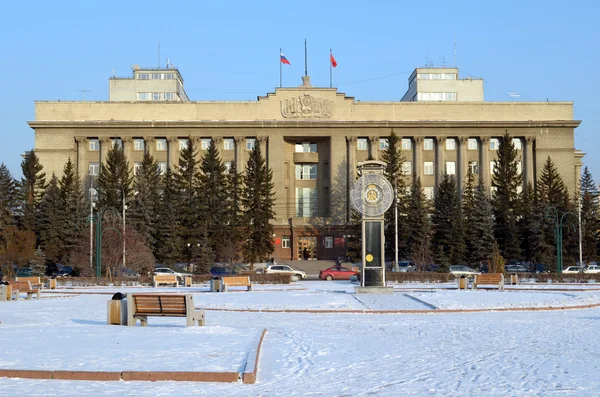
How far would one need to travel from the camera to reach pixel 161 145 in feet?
260

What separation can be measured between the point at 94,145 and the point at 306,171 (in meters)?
21.1

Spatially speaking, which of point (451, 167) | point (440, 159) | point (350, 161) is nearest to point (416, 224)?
point (350, 161)

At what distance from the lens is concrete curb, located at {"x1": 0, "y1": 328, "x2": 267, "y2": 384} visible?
32.7ft

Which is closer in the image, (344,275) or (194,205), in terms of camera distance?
(344,275)

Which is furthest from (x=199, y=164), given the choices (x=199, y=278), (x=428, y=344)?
(x=428, y=344)

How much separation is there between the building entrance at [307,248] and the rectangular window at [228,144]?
1128 centimetres

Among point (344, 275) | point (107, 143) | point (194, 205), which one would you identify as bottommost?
point (344, 275)

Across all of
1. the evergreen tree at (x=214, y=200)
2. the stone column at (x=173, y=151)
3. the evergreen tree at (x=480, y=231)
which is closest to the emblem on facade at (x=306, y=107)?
the evergreen tree at (x=214, y=200)

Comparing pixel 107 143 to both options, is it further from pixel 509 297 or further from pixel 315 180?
pixel 509 297

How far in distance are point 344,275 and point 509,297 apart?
2747 centimetres

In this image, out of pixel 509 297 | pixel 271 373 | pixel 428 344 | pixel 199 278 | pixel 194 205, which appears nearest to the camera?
pixel 271 373

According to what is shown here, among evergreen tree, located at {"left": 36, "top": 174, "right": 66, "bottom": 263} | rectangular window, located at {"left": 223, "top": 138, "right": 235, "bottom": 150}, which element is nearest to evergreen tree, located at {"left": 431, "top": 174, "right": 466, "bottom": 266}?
rectangular window, located at {"left": 223, "top": 138, "right": 235, "bottom": 150}

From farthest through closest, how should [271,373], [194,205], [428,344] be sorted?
[194,205], [428,344], [271,373]

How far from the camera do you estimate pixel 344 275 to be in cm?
5362
